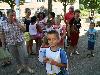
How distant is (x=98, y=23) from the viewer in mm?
28781

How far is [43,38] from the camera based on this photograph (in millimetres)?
7691

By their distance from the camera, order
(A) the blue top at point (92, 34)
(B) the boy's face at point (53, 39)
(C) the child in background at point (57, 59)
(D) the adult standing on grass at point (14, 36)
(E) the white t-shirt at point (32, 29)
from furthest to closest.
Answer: (E) the white t-shirt at point (32, 29)
(A) the blue top at point (92, 34)
(D) the adult standing on grass at point (14, 36)
(C) the child in background at point (57, 59)
(B) the boy's face at point (53, 39)

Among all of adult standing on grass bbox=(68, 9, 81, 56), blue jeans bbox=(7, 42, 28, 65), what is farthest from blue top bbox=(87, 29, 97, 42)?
blue jeans bbox=(7, 42, 28, 65)

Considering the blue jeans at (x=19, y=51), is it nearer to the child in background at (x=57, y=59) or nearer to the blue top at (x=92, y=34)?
the blue top at (x=92, y=34)

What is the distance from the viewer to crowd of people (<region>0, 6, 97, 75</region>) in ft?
18.1

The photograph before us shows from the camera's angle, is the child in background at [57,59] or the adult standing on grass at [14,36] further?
the adult standing on grass at [14,36]

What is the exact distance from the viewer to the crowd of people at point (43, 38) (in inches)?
218

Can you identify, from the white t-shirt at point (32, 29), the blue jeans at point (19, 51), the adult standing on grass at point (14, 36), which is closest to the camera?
the adult standing on grass at point (14, 36)

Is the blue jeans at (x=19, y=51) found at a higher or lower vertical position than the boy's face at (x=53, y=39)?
lower

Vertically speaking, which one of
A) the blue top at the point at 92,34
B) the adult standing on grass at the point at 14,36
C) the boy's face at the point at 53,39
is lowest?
the blue top at the point at 92,34

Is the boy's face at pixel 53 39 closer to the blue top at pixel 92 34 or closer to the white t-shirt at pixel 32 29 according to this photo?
Answer: the blue top at pixel 92 34

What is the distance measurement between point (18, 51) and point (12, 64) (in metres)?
1.98

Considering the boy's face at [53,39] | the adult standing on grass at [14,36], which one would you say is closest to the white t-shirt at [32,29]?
the adult standing on grass at [14,36]

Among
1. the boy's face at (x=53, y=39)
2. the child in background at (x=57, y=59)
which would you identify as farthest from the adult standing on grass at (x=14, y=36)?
the boy's face at (x=53, y=39)
